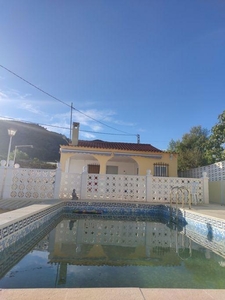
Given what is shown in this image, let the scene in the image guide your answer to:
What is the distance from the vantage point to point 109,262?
4.15 meters

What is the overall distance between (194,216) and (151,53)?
32.2 ft

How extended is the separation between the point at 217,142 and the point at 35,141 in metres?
59.9

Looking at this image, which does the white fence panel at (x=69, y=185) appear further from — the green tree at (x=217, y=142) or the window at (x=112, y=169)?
the green tree at (x=217, y=142)

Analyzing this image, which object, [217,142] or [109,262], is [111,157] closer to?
[217,142]

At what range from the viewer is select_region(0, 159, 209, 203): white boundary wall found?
11.2 m

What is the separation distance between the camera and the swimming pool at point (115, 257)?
3242mm

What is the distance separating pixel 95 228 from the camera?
7438mm

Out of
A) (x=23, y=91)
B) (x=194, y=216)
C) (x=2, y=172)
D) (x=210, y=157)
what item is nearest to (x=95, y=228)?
(x=194, y=216)

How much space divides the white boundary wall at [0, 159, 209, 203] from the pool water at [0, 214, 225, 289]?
498 cm

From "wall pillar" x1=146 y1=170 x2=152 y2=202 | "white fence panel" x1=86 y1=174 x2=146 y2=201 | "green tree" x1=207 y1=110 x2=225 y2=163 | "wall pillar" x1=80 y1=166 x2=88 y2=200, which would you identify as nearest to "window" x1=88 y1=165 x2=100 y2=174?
"white fence panel" x1=86 y1=174 x2=146 y2=201

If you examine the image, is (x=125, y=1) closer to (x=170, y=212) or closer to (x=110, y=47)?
(x=110, y=47)

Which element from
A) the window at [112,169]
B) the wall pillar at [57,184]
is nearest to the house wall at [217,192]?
the window at [112,169]

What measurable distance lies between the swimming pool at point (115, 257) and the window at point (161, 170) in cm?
1015
